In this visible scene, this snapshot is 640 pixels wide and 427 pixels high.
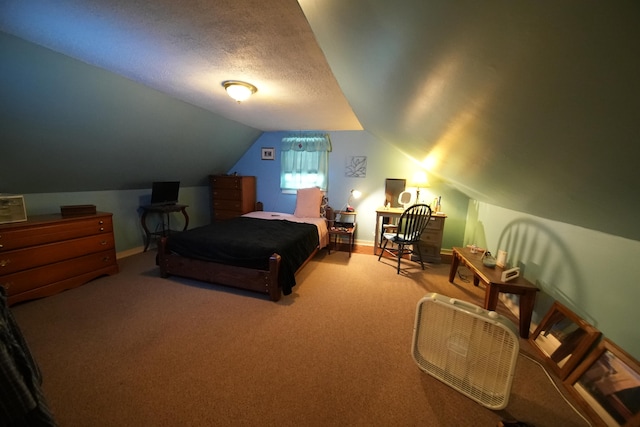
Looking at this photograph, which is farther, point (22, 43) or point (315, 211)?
point (315, 211)

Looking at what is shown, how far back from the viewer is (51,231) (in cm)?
233

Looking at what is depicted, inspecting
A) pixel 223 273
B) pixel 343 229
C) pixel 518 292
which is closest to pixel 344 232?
pixel 343 229

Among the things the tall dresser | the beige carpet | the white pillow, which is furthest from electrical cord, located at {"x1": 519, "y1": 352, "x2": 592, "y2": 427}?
the white pillow

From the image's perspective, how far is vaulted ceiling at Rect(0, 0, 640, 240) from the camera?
56 cm

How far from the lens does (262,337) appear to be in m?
1.87

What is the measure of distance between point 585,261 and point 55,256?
4.66 metres

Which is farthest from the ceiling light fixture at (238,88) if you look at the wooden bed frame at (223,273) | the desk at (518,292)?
the desk at (518,292)

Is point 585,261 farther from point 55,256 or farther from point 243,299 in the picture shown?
point 55,256

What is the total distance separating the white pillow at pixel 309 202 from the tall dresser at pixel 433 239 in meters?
1.79

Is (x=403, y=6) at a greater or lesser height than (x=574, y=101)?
greater

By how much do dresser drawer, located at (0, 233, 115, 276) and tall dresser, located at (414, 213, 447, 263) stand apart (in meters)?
4.32

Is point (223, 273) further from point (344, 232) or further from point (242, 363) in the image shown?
point (344, 232)

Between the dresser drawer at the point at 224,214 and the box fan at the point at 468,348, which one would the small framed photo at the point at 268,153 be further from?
the box fan at the point at 468,348

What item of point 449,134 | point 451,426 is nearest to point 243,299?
point 451,426
